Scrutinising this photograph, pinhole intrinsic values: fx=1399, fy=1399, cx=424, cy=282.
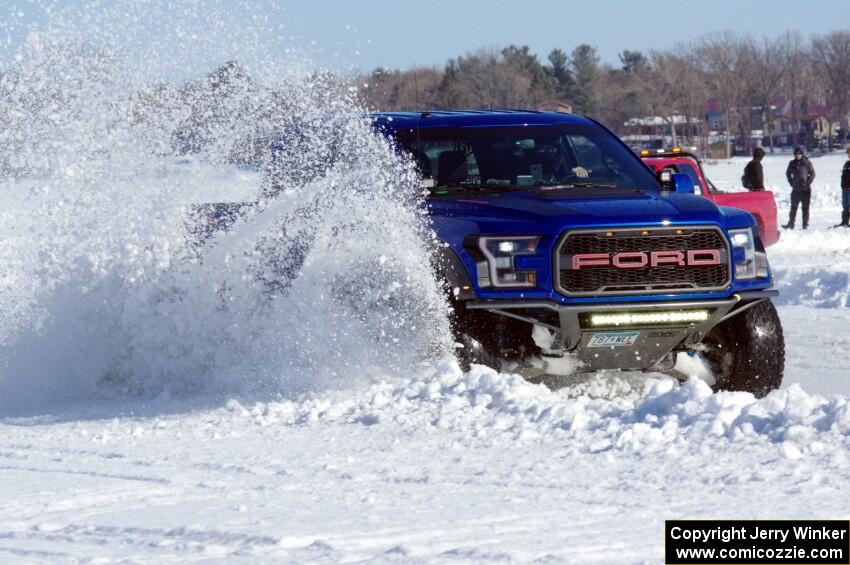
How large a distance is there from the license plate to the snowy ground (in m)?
0.45

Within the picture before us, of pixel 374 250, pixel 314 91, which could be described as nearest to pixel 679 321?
pixel 374 250

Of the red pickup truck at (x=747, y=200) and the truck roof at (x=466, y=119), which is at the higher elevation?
the truck roof at (x=466, y=119)

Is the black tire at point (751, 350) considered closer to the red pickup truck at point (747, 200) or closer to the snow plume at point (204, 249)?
the snow plume at point (204, 249)

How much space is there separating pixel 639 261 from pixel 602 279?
206mm

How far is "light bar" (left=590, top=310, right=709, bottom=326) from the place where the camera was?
671 cm

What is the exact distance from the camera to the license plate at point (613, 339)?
22.3ft

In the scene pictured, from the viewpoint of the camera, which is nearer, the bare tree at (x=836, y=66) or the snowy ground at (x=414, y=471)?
the snowy ground at (x=414, y=471)

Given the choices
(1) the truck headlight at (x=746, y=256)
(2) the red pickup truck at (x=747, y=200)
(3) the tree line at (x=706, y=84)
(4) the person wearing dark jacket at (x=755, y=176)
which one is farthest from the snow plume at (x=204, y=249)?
(3) the tree line at (x=706, y=84)

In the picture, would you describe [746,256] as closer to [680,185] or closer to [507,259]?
[680,185]

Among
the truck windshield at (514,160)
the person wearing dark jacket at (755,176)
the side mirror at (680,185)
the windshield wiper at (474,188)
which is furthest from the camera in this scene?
the person wearing dark jacket at (755,176)

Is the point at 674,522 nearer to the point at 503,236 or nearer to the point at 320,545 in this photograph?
the point at 320,545

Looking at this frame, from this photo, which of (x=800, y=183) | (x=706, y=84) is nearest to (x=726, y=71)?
(x=706, y=84)

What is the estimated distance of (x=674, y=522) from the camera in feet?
14.9

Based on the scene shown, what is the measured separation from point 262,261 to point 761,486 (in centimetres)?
334
